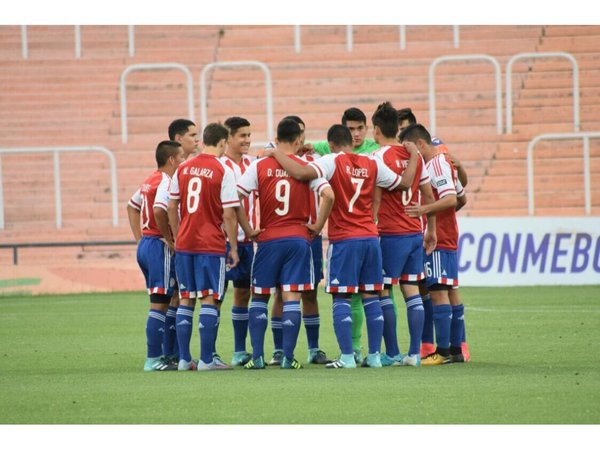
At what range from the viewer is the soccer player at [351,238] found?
10188mm

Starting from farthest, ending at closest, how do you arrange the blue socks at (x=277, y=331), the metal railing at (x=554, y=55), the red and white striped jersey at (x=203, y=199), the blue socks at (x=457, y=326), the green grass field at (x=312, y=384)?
1. the metal railing at (x=554, y=55)
2. the blue socks at (x=277, y=331)
3. the blue socks at (x=457, y=326)
4. the red and white striped jersey at (x=203, y=199)
5. the green grass field at (x=312, y=384)

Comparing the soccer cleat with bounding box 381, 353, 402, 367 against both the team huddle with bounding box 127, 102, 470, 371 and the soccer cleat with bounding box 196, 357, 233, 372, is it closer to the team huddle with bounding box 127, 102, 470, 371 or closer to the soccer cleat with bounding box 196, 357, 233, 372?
the team huddle with bounding box 127, 102, 470, 371

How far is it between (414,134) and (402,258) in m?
1.07

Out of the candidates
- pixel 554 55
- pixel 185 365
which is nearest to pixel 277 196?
pixel 185 365

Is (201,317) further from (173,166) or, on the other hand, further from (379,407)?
(379,407)

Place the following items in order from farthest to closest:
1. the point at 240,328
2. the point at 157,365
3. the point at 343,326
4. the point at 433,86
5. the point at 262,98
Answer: the point at 262,98, the point at 433,86, the point at 240,328, the point at 157,365, the point at 343,326

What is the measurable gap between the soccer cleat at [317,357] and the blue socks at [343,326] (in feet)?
2.13

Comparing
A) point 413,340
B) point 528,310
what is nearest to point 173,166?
point 413,340

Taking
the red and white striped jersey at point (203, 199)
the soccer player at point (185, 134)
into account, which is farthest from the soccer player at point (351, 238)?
the soccer player at point (185, 134)

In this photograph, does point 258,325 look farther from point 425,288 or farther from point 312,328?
point 425,288

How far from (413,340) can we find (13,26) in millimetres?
19765

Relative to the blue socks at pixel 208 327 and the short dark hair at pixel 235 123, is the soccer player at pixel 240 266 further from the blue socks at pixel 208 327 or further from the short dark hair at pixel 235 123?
the blue socks at pixel 208 327

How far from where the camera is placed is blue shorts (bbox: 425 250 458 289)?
10656mm

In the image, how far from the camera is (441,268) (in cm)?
1068
